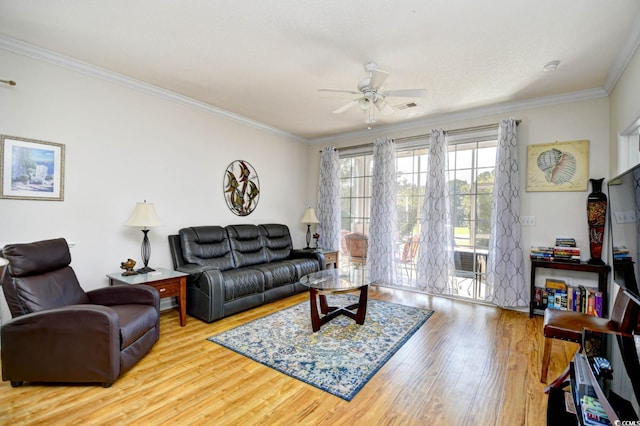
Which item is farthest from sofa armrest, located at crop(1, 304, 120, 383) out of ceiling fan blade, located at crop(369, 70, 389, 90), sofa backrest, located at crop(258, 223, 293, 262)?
ceiling fan blade, located at crop(369, 70, 389, 90)

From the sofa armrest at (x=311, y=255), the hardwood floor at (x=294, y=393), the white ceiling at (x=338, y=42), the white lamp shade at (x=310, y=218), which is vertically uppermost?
the white ceiling at (x=338, y=42)

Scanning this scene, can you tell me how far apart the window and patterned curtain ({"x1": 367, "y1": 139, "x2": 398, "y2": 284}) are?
140 mm

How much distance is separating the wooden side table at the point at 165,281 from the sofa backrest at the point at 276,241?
1.55 meters

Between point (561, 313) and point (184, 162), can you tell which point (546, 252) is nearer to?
point (561, 313)

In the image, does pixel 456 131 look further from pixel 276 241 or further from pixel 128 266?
pixel 128 266

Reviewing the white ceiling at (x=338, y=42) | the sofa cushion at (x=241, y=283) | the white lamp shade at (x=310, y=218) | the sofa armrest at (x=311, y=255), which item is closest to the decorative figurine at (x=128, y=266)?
the sofa cushion at (x=241, y=283)

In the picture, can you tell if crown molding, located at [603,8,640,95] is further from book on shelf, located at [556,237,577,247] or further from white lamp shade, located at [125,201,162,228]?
white lamp shade, located at [125,201,162,228]

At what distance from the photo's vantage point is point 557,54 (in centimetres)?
266

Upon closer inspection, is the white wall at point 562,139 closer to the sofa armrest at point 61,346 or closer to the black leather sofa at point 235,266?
the black leather sofa at point 235,266

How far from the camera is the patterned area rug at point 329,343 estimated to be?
7.55ft

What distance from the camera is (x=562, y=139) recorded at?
3602 millimetres

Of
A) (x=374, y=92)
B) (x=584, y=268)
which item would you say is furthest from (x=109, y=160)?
(x=584, y=268)

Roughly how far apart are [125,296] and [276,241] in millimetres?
2454

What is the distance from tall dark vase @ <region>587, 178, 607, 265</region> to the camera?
3275 mm
